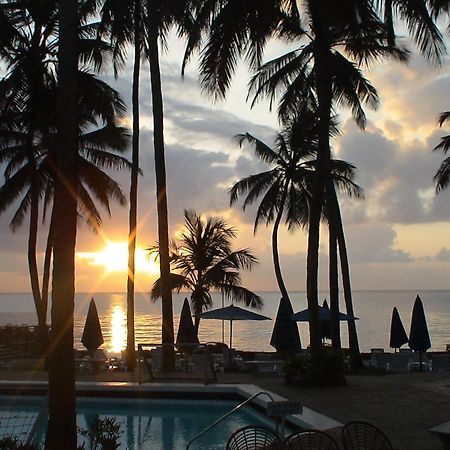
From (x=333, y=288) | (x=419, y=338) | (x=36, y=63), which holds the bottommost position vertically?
(x=419, y=338)

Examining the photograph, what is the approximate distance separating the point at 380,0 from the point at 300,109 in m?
9.64

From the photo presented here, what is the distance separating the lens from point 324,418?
38.3ft

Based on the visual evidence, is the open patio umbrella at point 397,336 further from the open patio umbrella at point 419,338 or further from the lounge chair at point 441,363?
the lounge chair at point 441,363

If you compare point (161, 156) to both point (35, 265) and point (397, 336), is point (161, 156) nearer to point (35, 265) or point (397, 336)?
point (35, 265)

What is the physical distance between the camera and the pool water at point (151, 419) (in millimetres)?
12430

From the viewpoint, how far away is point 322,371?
642 inches

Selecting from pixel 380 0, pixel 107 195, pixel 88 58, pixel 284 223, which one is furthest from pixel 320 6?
pixel 284 223

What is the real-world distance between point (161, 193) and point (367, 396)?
8470 mm

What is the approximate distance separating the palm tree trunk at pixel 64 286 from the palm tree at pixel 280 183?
22.1 meters

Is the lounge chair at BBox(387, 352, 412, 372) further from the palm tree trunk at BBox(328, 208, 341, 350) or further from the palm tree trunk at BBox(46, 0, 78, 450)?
the palm tree trunk at BBox(46, 0, 78, 450)

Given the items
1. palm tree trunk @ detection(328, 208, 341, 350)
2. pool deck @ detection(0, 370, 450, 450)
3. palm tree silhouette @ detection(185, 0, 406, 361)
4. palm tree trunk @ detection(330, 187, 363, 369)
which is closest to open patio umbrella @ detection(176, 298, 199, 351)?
pool deck @ detection(0, 370, 450, 450)

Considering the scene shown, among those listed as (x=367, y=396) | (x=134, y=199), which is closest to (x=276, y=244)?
(x=134, y=199)

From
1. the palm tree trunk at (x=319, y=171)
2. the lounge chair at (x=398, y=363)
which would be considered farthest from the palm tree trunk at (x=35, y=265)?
the lounge chair at (x=398, y=363)

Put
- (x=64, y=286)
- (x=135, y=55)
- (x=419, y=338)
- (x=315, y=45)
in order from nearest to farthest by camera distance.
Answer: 1. (x=64, y=286)
2. (x=315, y=45)
3. (x=419, y=338)
4. (x=135, y=55)
